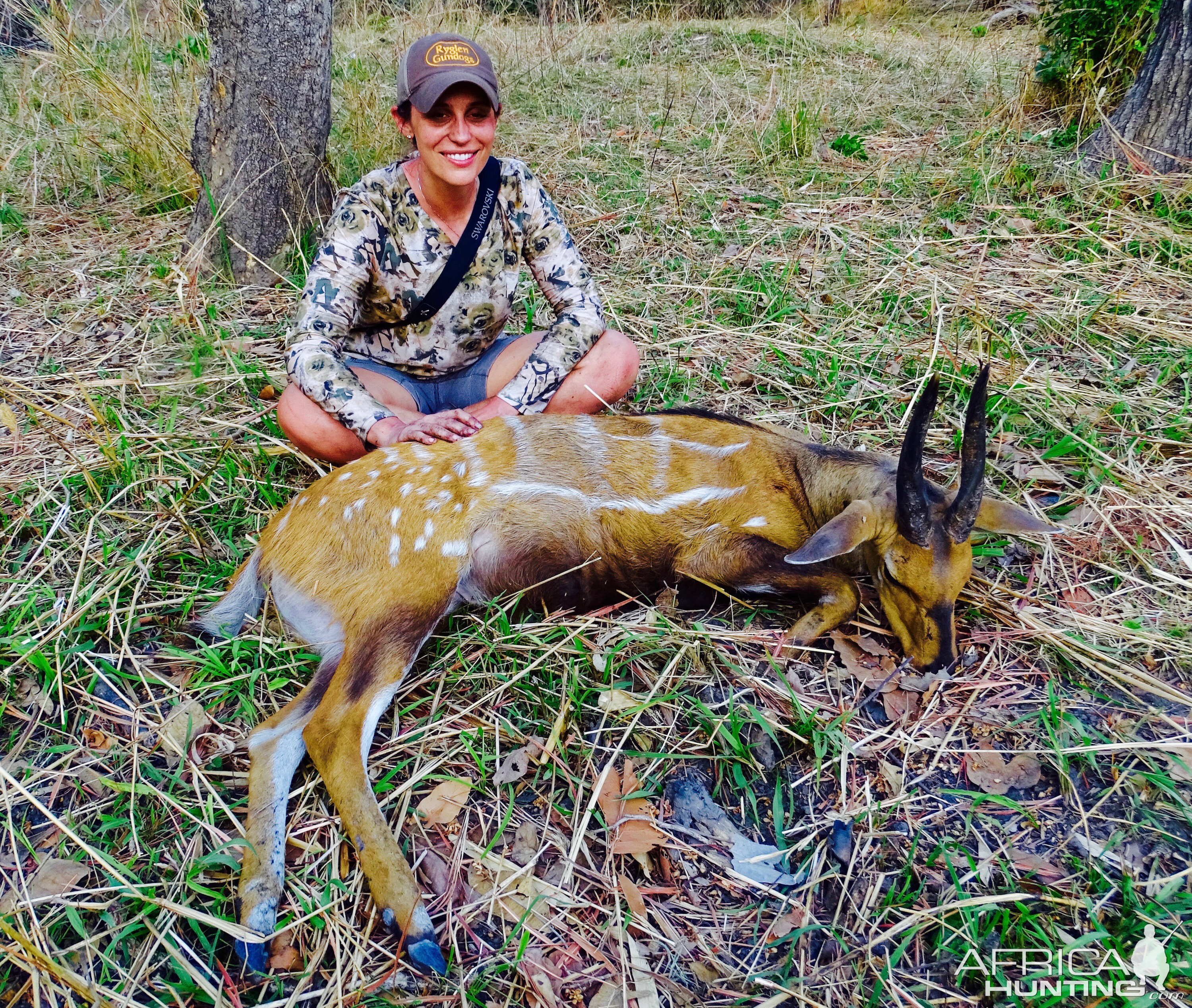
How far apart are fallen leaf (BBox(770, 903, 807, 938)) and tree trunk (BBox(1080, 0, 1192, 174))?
5.85 meters

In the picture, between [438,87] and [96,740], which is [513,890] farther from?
[438,87]

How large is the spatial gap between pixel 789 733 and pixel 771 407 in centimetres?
210

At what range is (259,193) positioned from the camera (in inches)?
190

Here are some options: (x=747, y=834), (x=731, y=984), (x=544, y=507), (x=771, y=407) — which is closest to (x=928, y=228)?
(x=771, y=407)

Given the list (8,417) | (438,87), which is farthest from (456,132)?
(8,417)

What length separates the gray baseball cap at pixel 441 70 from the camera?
3.04 metres

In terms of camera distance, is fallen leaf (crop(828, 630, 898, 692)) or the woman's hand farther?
the woman's hand

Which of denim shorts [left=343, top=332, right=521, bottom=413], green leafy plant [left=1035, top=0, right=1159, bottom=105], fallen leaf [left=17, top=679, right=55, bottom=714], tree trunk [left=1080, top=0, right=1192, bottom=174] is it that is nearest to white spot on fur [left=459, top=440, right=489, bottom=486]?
denim shorts [left=343, top=332, right=521, bottom=413]

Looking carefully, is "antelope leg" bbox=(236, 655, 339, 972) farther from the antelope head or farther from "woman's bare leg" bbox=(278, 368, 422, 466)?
the antelope head

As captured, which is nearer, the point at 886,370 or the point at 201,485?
the point at 201,485

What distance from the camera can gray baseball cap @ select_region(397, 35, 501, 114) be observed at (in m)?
3.04

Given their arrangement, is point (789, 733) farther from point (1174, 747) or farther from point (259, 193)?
point (259, 193)

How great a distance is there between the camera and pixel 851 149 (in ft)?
21.6

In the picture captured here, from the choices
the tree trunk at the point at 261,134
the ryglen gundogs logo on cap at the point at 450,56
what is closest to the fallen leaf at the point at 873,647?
the ryglen gundogs logo on cap at the point at 450,56
